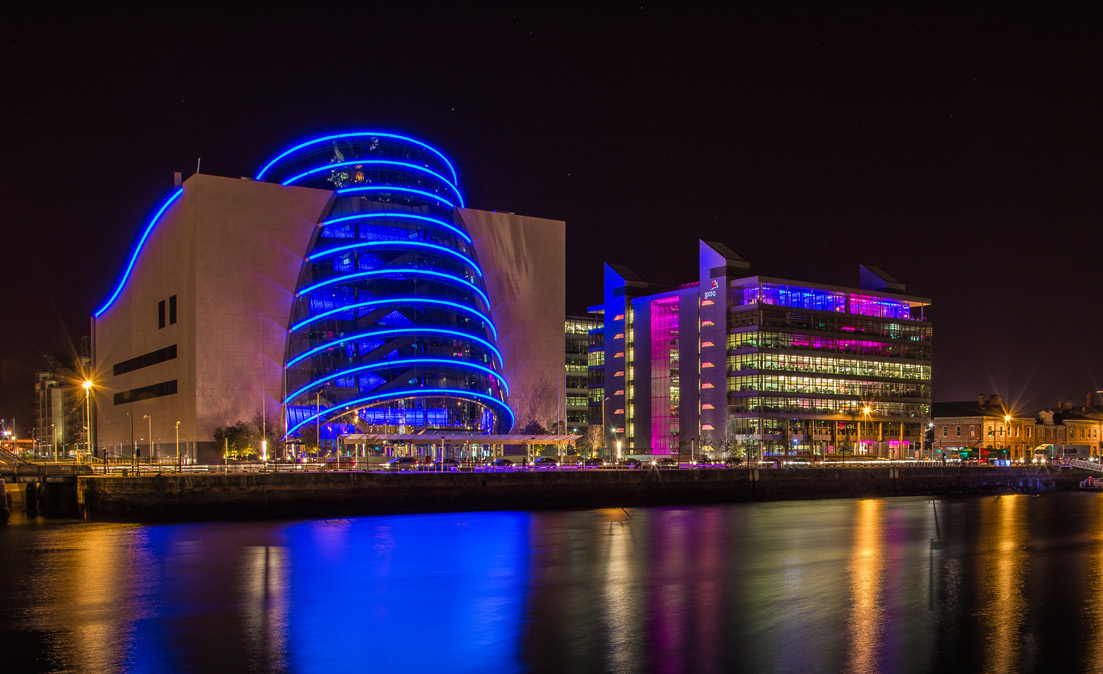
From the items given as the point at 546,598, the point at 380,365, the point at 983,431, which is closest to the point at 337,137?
the point at 380,365

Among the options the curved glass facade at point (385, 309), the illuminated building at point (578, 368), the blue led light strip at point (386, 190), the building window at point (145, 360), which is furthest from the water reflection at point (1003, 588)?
the illuminated building at point (578, 368)

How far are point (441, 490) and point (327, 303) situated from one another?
2951 centimetres

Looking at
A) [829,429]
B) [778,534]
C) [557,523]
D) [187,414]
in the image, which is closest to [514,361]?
[187,414]

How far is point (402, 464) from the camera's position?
68.5 metres

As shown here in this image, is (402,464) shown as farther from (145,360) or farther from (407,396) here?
(145,360)

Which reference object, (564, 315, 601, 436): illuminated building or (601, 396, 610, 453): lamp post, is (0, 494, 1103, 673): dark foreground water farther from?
(564, 315, 601, 436): illuminated building

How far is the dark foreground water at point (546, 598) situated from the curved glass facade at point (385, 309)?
3152cm

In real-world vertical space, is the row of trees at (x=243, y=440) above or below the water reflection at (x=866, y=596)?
above

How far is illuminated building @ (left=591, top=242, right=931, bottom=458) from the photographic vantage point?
10900 centimetres

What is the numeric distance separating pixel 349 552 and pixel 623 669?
20822 millimetres

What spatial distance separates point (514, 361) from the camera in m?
97.1

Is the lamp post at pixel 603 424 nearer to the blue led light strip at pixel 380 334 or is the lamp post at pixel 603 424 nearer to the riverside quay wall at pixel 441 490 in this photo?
the blue led light strip at pixel 380 334

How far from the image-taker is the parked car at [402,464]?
65444mm

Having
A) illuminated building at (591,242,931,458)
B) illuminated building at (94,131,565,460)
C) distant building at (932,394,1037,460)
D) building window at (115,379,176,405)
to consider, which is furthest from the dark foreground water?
distant building at (932,394,1037,460)
